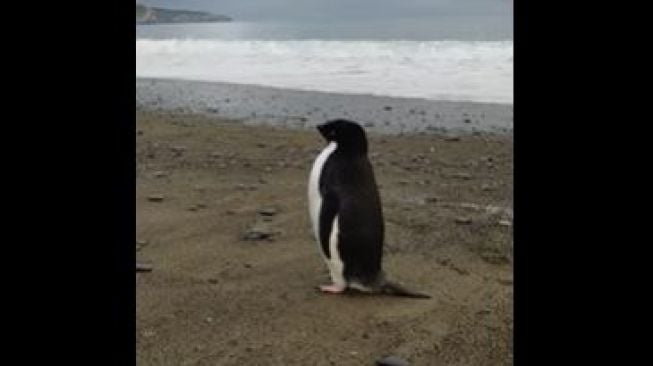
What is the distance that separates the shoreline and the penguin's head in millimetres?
5619

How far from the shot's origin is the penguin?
3.96 metres

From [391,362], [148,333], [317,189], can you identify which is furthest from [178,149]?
→ [391,362]

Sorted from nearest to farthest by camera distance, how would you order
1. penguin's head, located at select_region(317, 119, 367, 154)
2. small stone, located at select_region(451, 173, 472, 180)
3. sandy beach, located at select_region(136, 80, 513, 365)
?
sandy beach, located at select_region(136, 80, 513, 365), penguin's head, located at select_region(317, 119, 367, 154), small stone, located at select_region(451, 173, 472, 180)

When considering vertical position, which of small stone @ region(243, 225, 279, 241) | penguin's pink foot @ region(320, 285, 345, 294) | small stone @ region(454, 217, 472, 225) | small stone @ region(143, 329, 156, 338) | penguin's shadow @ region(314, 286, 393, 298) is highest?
small stone @ region(454, 217, 472, 225)

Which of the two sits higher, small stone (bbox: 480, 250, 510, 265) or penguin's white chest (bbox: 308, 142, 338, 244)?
penguin's white chest (bbox: 308, 142, 338, 244)

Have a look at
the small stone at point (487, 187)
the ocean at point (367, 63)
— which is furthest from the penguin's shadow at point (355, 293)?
the ocean at point (367, 63)

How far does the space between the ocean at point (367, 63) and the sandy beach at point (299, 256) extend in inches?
181

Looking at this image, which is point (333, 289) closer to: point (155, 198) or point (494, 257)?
point (494, 257)

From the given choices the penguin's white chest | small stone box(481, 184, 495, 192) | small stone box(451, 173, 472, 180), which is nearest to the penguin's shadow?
the penguin's white chest

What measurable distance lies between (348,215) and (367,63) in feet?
53.9

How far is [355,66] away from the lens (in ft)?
64.2

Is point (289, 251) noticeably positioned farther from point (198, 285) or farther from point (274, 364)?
point (274, 364)

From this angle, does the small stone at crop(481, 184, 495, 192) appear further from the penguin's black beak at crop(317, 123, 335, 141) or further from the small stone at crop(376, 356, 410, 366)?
the small stone at crop(376, 356, 410, 366)
